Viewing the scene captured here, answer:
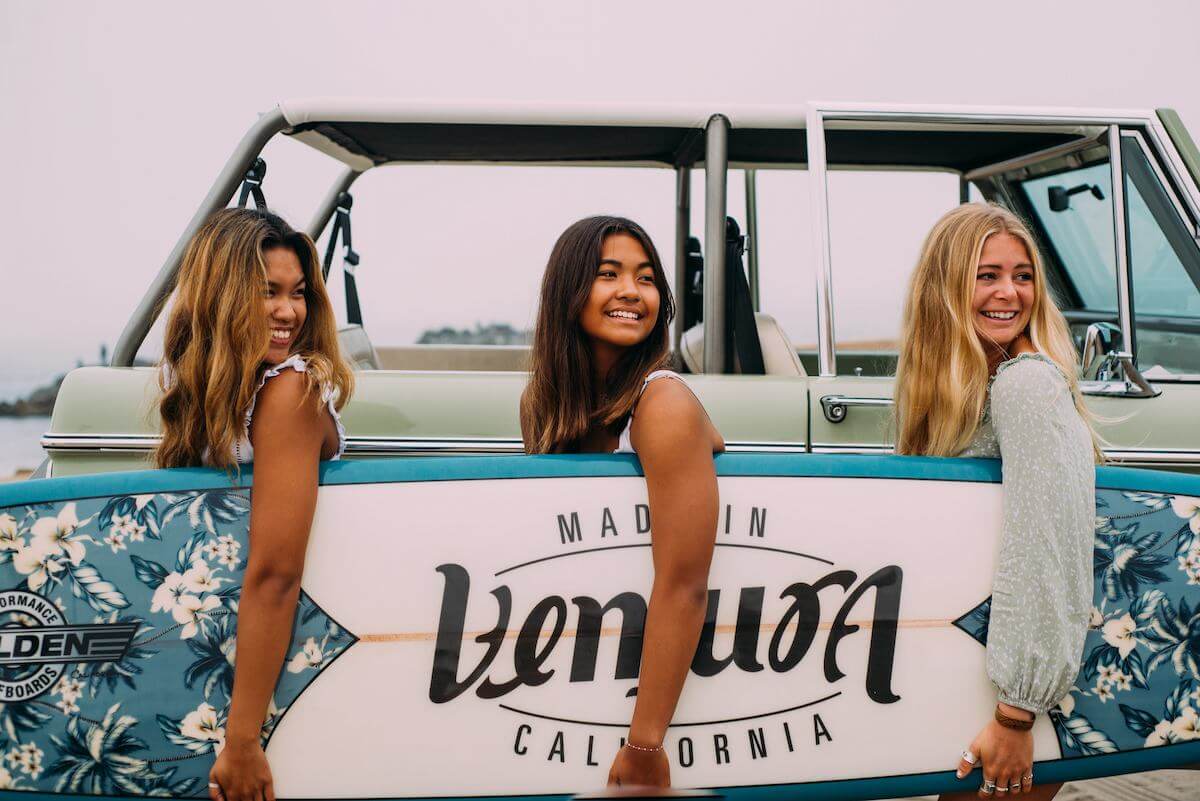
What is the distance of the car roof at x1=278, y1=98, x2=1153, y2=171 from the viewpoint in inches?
102

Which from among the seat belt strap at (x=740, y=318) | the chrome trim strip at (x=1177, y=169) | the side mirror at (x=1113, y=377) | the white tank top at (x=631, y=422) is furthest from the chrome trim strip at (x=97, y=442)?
the chrome trim strip at (x=1177, y=169)

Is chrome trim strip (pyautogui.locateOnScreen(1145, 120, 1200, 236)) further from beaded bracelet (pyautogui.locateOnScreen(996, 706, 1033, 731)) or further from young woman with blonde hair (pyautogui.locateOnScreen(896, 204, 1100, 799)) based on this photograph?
beaded bracelet (pyautogui.locateOnScreen(996, 706, 1033, 731))

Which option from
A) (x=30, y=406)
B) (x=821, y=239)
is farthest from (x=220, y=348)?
(x=30, y=406)

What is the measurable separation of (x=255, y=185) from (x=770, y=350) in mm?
1594

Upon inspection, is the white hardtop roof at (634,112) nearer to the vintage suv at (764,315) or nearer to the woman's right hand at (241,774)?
the vintage suv at (764,315)

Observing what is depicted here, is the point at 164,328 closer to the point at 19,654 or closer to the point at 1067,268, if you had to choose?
the point at 19,654

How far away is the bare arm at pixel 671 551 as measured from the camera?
1602mm

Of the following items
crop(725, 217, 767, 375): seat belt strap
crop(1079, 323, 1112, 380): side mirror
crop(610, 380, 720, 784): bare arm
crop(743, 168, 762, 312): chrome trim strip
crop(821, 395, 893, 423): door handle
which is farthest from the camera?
crop(743, 168, 762, 312): chrome trim strip

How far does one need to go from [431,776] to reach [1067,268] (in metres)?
2.96

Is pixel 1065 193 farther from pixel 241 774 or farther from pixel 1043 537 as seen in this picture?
pixel 241 774

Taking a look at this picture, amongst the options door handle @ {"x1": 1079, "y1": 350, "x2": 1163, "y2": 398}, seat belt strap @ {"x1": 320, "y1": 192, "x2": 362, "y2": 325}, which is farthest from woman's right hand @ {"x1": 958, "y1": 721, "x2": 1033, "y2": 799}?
seat belt strap @ {"x1": 320, "y1": 192, "x2": 362, "y2": 325}

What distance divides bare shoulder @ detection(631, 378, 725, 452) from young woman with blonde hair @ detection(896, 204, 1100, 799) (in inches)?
21.9

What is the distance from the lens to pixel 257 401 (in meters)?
1.68

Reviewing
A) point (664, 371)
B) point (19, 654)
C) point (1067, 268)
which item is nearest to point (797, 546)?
point (664, 371)
